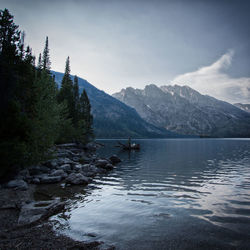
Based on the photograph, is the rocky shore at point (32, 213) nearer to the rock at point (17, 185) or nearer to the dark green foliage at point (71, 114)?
the rock at point (17, 185)

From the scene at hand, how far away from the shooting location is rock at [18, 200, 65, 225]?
1011 cm

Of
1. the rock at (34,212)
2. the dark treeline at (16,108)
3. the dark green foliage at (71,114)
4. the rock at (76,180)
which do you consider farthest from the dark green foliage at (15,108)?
the dark green foliage at (71,114)

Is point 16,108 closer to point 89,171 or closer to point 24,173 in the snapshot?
point 24,173

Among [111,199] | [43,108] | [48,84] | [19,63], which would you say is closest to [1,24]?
[19,63]

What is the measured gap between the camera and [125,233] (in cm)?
920

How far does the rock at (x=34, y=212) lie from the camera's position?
1011 cm

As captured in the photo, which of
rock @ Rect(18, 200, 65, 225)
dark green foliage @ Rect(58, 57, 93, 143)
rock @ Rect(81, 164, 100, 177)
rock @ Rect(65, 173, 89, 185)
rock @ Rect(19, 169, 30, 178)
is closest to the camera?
rock @ Rect(18, 200, 65, 225)

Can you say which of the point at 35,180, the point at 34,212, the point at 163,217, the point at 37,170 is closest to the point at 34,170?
the point at 37,170

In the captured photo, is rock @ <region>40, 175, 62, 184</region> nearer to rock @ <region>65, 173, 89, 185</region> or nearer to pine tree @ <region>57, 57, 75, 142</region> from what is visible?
rock @ <region>65, 173, 89, 185</region>

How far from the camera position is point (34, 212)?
11.1m

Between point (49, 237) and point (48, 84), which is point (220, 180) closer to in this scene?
point (49, 237)

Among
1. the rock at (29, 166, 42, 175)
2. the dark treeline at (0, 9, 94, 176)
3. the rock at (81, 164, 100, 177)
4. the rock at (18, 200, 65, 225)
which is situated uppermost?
the dark treeline at (0, 9, 94, 176)

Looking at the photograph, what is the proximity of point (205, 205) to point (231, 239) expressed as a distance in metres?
5.12

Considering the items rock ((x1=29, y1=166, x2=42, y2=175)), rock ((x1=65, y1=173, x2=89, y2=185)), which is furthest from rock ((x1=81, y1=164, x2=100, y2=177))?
rock ((x1=29, y1=166, x2=42, y2=175))
